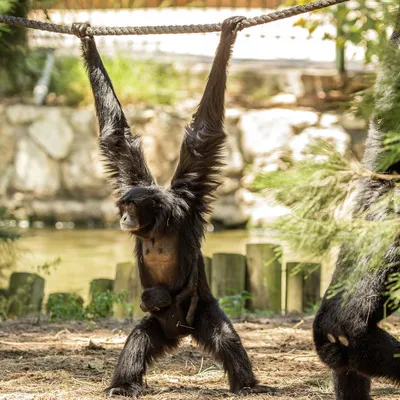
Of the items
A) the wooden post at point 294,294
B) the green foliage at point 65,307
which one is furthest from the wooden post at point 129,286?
the wooden post at point 294,294

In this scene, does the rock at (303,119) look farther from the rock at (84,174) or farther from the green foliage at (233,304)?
the green foliage at (233,304)

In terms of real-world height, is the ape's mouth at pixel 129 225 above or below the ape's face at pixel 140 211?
below

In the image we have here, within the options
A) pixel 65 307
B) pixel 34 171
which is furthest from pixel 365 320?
pixel 34 171

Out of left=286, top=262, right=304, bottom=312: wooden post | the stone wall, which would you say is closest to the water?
the stone wall

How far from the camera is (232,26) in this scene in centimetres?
537

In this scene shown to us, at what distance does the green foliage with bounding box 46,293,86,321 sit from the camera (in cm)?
827

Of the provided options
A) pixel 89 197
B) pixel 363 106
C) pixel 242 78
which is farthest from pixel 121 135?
pixel 242 78

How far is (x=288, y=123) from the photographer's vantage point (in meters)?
16.9

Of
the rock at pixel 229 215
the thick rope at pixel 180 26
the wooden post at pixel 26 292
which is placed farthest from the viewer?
the rock at pixel 229 215

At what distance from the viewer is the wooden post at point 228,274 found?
8.56 metres

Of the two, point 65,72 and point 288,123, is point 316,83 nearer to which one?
point 288,123

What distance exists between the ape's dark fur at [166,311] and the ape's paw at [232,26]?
191 centimetres

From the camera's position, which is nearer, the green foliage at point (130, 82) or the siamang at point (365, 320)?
the siamang at point (365, 320)

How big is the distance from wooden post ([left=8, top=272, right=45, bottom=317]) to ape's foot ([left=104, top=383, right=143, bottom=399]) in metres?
3.79
